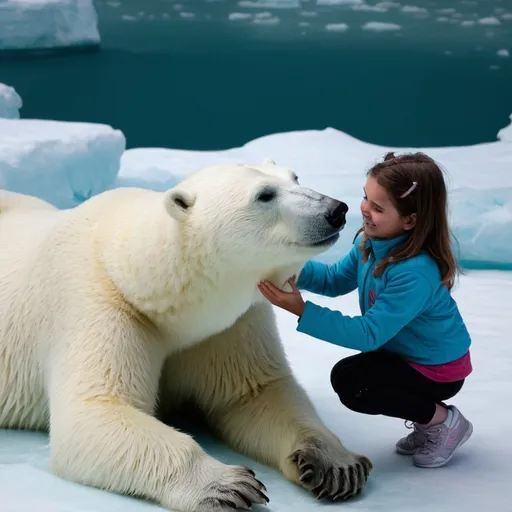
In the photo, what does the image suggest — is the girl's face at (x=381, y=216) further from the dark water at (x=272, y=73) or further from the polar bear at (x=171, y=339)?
the dark water at (x=272, y=73)

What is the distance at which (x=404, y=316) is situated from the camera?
2.15 m

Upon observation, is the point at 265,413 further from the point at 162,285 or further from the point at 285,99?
the point at 285,99

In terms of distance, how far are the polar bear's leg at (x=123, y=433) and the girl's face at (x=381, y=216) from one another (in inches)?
25.7

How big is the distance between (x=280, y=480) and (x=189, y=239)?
680 mm

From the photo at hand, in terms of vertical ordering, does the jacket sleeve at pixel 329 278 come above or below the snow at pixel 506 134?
above

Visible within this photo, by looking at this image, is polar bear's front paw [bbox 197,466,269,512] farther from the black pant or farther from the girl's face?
the girl's face

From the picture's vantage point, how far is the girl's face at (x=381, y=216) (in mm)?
2230

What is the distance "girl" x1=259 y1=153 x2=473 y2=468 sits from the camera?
2.15 m

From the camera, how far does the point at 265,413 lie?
2.39 m

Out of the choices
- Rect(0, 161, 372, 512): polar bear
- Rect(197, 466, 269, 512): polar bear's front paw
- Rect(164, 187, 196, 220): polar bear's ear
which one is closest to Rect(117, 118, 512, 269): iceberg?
Rect(0, 161, 372, 512): polar bear

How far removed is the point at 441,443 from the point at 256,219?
813 mm

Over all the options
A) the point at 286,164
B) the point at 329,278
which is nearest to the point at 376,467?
the point at 329,278

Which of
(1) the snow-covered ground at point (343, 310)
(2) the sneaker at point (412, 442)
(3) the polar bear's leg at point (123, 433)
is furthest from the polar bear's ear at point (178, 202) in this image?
(2) the sneaker at point (412, 442)

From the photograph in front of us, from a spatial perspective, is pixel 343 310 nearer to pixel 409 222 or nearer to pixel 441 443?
pixel 441 443
